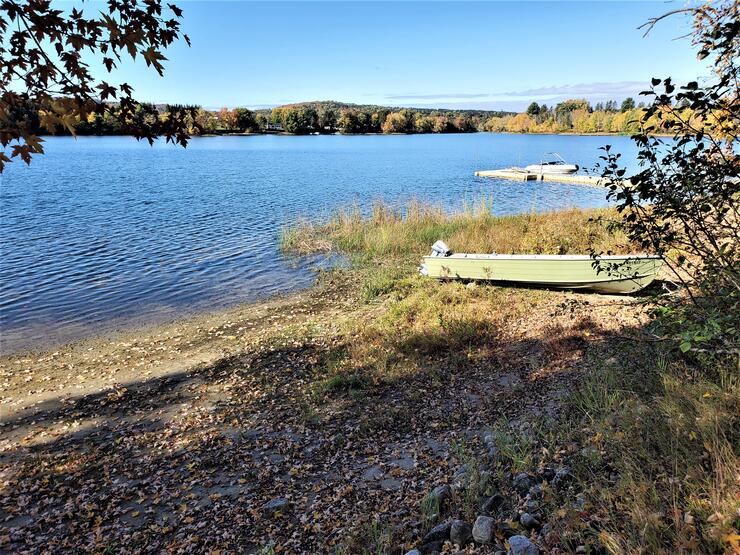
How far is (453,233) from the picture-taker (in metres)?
17.4

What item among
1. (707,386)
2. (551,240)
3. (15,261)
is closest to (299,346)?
(707,386)

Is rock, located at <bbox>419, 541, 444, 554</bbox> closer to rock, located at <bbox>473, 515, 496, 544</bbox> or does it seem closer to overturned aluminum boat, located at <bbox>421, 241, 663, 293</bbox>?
rock, located at <bbox>473, 515, 496, 544</bbox>

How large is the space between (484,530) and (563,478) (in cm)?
100

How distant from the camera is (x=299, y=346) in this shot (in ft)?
32.8

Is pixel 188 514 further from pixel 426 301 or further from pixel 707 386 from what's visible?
pixel 426 301

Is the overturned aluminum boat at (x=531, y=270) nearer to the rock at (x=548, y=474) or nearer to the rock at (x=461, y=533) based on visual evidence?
the rock at (x=548, y=474)

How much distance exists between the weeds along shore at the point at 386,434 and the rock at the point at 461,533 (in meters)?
0.02

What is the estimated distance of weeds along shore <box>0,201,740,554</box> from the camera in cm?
384

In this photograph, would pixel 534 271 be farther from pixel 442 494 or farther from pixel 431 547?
pixel 431 547

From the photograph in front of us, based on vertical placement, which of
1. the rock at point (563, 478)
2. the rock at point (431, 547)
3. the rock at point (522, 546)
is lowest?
the rock at point (431, 547)

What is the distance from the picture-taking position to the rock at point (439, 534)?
3.97 metres

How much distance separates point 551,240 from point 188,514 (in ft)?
38.9

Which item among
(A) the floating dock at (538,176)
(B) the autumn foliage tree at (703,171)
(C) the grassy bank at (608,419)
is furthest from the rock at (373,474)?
(A) the floating dock at (538,176)

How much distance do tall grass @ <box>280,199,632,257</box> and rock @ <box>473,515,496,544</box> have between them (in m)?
10.4
